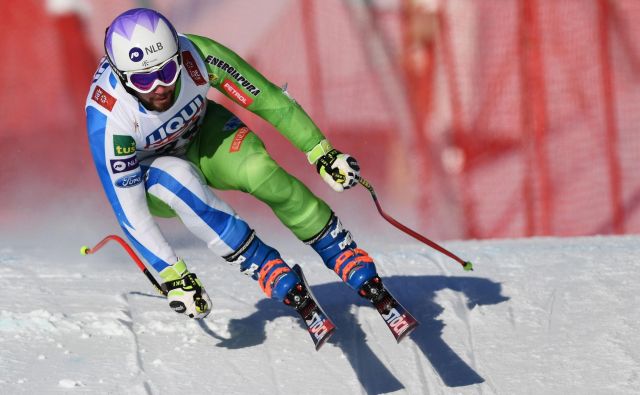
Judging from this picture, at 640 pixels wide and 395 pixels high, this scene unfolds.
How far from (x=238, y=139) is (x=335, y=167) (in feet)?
1.61

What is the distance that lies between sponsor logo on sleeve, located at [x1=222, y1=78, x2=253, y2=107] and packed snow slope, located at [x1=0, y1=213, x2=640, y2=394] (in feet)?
3.95

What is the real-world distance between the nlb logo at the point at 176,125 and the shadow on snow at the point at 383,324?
1.08 meters

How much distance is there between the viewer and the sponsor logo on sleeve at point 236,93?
16.1 feet

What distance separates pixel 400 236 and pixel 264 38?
1902 millimetres

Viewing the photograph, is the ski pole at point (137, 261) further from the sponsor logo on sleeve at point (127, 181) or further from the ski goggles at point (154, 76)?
the ski goggles at point (154, 76)

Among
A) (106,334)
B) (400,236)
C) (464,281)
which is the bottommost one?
(400,236)

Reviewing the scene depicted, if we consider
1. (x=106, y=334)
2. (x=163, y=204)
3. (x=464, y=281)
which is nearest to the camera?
(x=163, y=204)

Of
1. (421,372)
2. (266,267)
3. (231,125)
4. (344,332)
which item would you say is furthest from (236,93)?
(421,372)

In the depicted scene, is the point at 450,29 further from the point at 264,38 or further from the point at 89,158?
the point at 89,158

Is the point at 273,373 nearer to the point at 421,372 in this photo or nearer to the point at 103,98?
the point at 421,372

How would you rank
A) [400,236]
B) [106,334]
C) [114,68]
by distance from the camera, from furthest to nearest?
[400,236]
[106,334]
[114,68]

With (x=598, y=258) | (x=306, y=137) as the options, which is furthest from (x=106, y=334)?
(x=598, y=258)

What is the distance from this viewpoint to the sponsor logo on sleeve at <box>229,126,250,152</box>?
4922 millimetres

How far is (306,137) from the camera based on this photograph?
4945mm
